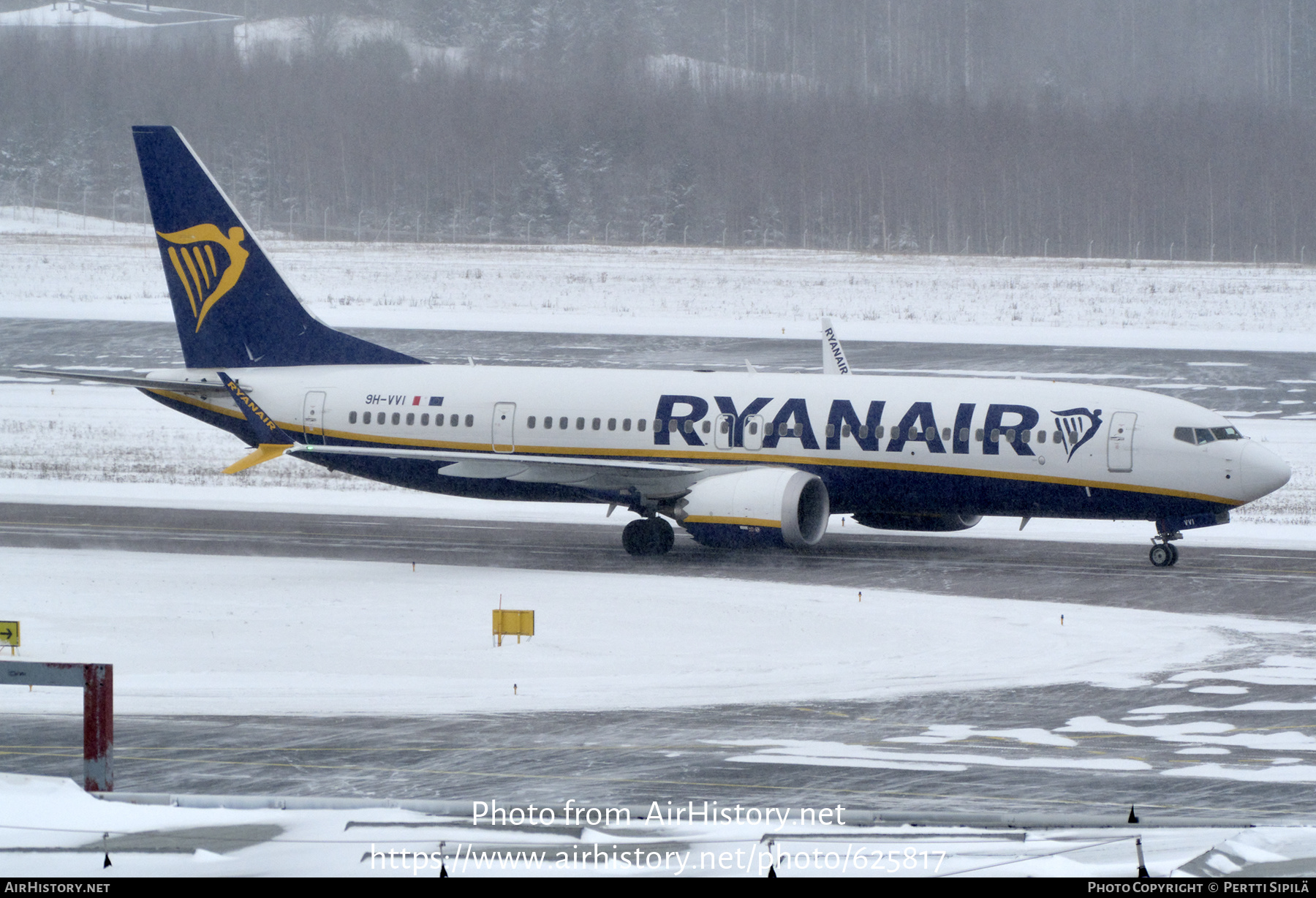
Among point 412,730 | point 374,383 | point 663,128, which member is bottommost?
point 412,730

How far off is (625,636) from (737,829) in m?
11.8

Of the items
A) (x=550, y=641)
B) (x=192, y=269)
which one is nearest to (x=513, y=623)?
(x=550, y=641)

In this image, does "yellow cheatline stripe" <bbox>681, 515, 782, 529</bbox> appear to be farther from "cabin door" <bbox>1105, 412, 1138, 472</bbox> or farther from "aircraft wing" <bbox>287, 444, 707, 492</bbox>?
"cabin door" <bbox>1105, 412, 1138, 472</bbox>

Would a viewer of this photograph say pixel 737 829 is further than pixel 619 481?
No

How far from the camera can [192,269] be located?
3725 cm

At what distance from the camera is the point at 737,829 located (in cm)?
1187

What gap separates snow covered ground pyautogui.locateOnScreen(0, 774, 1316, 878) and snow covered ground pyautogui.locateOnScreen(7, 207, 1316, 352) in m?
→ 55.2

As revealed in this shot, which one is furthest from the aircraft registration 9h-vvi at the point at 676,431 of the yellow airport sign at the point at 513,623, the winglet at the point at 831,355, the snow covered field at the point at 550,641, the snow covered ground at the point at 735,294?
the snow covered ground at the point at 735,294

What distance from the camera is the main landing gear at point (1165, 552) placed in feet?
102

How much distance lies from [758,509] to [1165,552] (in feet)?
25.7

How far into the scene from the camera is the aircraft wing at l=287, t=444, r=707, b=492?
3278 cm

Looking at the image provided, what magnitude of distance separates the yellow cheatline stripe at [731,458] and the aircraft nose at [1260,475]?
0.42 m
